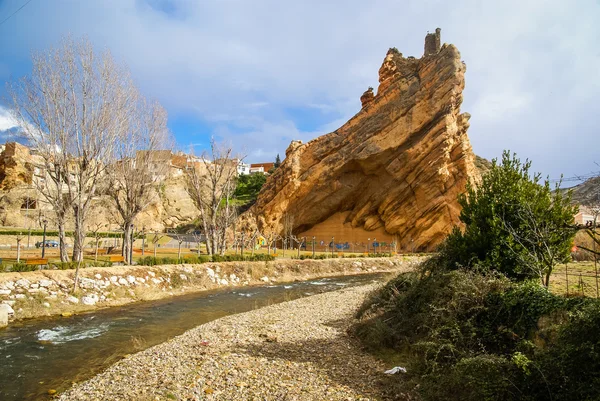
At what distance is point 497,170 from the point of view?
12.0 m

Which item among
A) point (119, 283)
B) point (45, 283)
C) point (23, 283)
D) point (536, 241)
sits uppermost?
point (536, 241)

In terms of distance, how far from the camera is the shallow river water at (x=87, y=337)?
9555 millimetres

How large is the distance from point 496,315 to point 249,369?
5788 mm

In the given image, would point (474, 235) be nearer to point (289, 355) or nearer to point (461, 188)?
point (289, 355)

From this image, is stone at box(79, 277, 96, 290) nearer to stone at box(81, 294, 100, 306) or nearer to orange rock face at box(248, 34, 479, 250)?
stone at box(81, 294, 100, 306)

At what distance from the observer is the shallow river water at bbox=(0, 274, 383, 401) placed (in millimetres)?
9555

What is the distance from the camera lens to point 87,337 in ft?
43.6

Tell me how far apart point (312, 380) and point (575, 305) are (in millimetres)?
5277

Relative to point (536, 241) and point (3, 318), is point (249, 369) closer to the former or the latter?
point (536, 241)

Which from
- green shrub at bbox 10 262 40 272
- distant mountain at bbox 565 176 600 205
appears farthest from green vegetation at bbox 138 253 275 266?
distant mountain at bbox 565 176 600 205

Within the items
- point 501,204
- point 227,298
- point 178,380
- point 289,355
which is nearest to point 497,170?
point 501,204

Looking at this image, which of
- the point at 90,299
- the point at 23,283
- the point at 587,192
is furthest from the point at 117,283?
the point at 587,192

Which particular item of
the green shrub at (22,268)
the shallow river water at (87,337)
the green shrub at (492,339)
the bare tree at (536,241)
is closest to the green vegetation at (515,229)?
the bare tree at (536,241)

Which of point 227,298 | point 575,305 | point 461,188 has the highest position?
point 461,188
